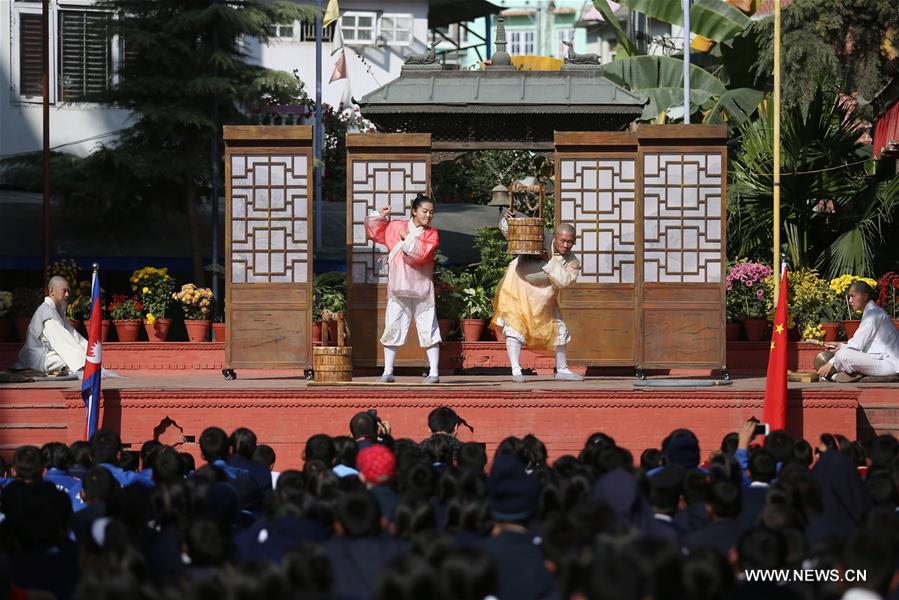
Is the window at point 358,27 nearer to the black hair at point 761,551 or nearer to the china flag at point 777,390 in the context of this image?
the china flag at point 777,390

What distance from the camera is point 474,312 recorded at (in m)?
17.2

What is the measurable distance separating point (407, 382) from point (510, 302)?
1.25 meters

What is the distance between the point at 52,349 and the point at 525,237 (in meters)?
4.98

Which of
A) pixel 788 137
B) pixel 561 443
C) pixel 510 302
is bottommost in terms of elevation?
pixel 561 443

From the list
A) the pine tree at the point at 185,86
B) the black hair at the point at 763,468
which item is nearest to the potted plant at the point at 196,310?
the pine tree at the point at 185,86

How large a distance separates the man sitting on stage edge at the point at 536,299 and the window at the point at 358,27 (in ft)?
82.6

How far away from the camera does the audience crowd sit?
5359 mm

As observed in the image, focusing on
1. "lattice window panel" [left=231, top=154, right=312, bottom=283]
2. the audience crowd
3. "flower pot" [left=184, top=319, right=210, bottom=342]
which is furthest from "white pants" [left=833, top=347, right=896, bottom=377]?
A: "flower pot" [left=184, top=319, right=210, bottom=342]

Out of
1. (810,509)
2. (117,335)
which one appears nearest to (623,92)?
(117,335)

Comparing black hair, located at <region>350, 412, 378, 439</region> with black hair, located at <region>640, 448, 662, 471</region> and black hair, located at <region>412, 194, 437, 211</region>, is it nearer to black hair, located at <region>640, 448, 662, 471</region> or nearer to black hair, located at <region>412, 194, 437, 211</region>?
black hair, located at <region>640, 448, 662, 471</region>

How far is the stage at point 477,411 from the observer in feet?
45.3

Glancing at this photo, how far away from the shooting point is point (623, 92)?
58.1ft

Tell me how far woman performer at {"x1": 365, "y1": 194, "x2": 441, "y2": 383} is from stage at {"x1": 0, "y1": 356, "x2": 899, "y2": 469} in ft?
2.57

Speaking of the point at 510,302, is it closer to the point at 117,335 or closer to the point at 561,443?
the point at 561,443
